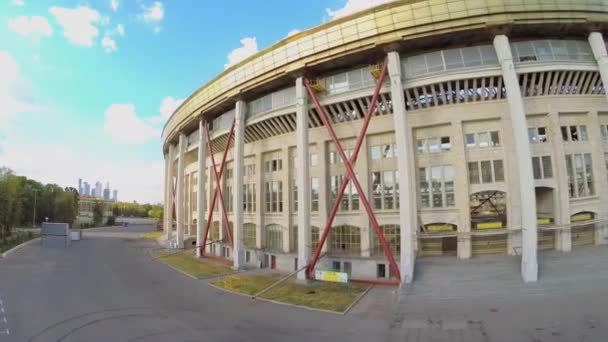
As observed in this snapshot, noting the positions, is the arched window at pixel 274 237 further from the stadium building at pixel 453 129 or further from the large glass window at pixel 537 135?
the large glass window at pixel 537 135

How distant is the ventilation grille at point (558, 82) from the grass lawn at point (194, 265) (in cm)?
3132

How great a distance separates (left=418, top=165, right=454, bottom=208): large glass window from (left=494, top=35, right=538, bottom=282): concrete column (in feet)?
16.0

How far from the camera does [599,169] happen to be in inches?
1033

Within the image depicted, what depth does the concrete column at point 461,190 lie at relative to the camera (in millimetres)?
25672

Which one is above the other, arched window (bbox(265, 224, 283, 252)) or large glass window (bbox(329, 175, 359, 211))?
large glass window (bbox(329, 175, 359, 211))

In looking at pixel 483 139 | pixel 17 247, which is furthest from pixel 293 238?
pixel 17 247

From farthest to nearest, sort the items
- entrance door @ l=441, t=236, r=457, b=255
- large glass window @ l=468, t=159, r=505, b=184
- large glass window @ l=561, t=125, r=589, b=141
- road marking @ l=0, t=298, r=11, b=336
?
entrance door @ l=441, t=236, r=457, b=255
large glass window @ l=561, t=125, r=589, b=141
large glass window @ l=468, t=159, r=505, b=184
road marking @ l=0, t=298, r=11, b=336

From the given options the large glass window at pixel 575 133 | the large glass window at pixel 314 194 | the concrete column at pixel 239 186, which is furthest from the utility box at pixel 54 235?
the large glass window at pixel 575 133

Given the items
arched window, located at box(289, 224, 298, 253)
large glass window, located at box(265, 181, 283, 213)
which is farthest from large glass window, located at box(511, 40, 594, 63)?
arched window, located at box(289, 224, 298, 253)

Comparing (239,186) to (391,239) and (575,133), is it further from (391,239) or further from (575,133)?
(575,133)

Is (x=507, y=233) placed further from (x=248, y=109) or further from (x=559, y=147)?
(x=248, y=109)

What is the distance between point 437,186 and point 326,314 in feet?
48.4

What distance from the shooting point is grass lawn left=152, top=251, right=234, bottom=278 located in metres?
31.2

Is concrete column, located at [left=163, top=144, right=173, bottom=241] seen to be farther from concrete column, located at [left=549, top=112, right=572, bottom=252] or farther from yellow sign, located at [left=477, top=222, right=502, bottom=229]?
concrete column, located at [left=549, top=112, right=572, bottom=252]
